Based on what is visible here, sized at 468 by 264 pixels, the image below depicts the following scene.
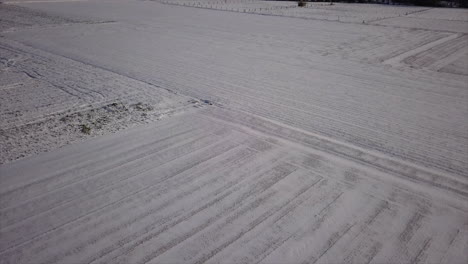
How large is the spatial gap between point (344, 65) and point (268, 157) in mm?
6563

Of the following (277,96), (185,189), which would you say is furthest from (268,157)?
(277,96)

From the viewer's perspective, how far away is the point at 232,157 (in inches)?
229

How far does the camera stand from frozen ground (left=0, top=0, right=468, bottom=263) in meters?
4.04

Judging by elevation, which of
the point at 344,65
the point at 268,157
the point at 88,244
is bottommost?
the point at 88,244

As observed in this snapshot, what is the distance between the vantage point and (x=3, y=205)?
461 cm

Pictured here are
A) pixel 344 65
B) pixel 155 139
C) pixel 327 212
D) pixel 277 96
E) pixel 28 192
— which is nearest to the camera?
pixel 327 212

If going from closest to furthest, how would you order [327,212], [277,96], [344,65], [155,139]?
[327,212]
[155,139]
[277,96]
[344,65]

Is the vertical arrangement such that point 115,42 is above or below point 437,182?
above

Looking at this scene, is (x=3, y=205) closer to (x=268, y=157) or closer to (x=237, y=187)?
(x=237, y=187)

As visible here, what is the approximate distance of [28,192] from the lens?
16.1ft

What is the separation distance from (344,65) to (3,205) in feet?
31.6

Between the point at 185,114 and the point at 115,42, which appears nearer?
the point at 185,114

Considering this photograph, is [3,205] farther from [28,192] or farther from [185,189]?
[185,189]

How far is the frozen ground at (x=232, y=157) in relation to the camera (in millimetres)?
4039
